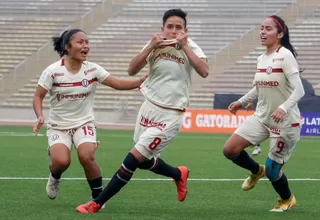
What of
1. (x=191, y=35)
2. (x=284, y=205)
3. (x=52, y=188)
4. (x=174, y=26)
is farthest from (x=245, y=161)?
(x=191, y=35)

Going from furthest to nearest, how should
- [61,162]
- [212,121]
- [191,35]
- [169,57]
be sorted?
[191,35] → [212,121] → [61,162] → [169,57]

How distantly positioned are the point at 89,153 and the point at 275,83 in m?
1.97

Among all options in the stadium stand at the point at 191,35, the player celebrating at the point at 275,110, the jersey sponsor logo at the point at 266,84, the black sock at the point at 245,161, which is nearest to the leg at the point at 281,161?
the player celebrating at the point at 275,110

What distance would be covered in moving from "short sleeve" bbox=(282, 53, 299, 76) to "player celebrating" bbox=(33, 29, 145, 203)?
1447mm

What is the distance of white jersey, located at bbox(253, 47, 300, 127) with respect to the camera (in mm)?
8945

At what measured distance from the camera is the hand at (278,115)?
337 inches

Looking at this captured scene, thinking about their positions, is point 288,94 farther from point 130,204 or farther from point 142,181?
point 142,181

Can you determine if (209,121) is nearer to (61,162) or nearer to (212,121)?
(212,121)

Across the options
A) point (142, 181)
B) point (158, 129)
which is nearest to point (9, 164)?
point (142, 181)

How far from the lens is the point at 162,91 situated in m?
8.73

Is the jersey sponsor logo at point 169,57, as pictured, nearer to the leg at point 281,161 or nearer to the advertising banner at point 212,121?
the leg at point 281,161

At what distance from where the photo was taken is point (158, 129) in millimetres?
8680

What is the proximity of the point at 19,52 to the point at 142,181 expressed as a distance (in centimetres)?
2568

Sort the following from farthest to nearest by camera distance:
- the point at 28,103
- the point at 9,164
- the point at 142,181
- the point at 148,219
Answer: the point at 28,103 < the point at 9,164 < the point at 142,181 < the point at 148,219
